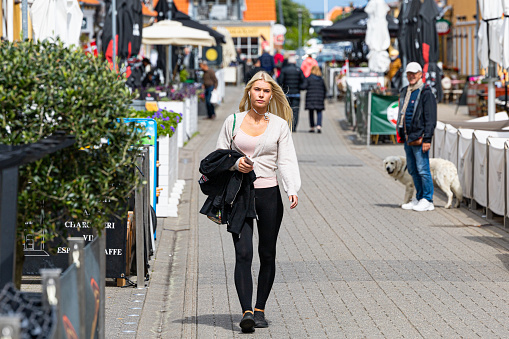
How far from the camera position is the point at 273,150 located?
628 cm

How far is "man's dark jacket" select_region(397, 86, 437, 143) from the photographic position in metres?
11.5

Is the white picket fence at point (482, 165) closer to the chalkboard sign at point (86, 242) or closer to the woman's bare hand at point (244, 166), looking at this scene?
the chalkboard sign at point (86, 242)

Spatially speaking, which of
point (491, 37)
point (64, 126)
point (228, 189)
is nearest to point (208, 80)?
point (491, 37)

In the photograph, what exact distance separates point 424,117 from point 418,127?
152 mm

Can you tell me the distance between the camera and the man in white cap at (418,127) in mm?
11562

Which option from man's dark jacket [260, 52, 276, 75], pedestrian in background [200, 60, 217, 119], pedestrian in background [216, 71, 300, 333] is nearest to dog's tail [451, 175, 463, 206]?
pedestrian in background [216, 71, 300, 333]

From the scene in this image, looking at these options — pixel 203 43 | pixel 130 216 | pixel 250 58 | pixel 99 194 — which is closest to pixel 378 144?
pixel 203 43

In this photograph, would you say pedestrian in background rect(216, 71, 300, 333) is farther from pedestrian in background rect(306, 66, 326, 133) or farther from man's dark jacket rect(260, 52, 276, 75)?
man's dark jacket rect(260, 52, 276, 75)

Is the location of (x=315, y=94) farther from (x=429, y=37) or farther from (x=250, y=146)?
(x=250, y=146)

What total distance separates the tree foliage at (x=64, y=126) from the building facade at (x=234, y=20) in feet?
210

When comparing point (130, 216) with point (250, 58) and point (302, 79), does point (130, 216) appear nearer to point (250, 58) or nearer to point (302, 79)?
point (302, 79)

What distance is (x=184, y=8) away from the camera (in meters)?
70.0

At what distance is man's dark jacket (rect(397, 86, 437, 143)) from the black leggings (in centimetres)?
565

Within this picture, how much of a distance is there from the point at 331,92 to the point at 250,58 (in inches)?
1143
